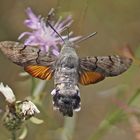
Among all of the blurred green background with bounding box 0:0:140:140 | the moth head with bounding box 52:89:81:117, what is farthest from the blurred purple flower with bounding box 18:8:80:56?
the moth head with bounding box 52:89:81:117

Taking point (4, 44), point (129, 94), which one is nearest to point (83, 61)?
point (4, 44)

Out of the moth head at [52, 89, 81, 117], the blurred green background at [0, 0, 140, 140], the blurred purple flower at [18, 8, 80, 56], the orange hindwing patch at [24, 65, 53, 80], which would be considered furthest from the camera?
the blurred green background at [0, 0, 140, 140]

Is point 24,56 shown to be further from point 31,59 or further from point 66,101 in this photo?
point 66,101

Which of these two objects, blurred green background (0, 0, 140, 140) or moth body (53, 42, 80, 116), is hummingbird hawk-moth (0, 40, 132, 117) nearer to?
moth body (53, 42, 80, 116)

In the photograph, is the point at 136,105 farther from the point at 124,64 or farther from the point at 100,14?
the point at 100,14

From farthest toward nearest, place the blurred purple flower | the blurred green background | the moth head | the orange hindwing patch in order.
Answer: the blurred green background → the blurred purple flower → the orange hindwing patch → the moth head

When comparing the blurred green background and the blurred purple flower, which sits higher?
the blurred purple flower
